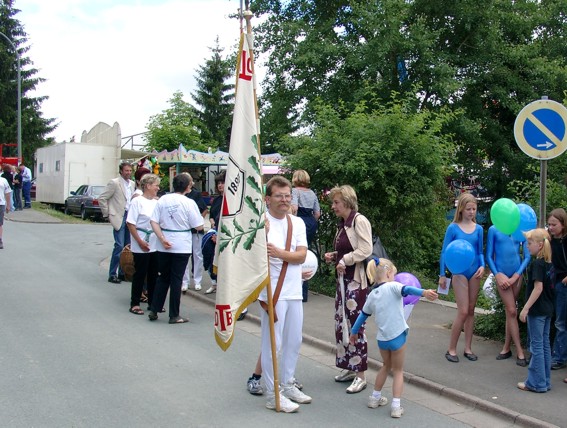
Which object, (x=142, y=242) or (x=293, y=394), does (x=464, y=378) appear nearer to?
(x=293, y=394)

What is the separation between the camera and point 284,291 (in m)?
5.38

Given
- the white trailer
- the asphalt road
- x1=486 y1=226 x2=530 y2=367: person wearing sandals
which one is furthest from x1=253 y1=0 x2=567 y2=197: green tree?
x1=486 y1=226 x2=530 y2=367: person wearing sandals

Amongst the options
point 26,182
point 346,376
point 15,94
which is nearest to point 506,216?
point 346,376

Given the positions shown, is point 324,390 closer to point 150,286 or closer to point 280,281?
point 280,281

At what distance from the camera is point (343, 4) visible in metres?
22.6

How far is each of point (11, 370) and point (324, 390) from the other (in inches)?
118

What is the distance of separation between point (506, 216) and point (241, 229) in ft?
9.71

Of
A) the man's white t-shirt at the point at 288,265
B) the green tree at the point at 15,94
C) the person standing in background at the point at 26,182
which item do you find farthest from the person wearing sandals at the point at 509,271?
the green tree at the point at 15,94

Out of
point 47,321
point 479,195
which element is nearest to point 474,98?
point 479,195

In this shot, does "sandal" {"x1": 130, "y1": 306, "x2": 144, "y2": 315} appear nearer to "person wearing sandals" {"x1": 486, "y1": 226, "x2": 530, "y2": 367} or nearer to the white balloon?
the white balloon

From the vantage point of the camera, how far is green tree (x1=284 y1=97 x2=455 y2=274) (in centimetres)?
1065

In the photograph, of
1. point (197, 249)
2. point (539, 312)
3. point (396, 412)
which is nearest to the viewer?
point (396, 412)

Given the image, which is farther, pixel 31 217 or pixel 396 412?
pixel 31 217

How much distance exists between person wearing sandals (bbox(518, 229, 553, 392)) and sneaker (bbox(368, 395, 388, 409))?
53.2 inches
